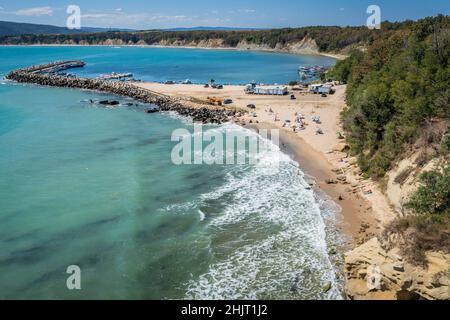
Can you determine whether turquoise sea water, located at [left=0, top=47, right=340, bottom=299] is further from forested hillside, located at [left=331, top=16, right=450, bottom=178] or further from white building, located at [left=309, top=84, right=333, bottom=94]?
white building, located at [left=309, top=84, right=333, bottom=94]

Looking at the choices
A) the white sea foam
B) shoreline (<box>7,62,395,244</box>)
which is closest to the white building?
shoreline (<box>7,62,395,244</box>)

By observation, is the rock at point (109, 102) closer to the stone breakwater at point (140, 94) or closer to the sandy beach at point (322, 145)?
the stone breakwater at point (140, 94)

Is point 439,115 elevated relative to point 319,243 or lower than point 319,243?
elevated

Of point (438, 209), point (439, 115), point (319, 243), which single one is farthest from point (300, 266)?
point (439, 115)

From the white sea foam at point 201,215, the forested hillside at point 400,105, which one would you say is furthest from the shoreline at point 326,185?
the white sea foam at point 201,215

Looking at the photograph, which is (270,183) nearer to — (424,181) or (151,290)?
(424,181)
